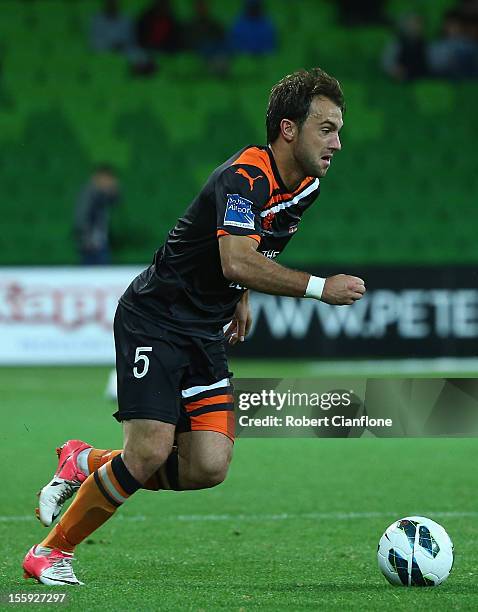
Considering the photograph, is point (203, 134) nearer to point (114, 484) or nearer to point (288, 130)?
point (288, 130)

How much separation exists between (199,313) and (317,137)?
2.65ft

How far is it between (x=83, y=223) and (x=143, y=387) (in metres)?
11.0

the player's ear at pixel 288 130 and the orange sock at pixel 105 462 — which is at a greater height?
the player's ear at pixel 288 130

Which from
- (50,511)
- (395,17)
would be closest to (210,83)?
(395,17)

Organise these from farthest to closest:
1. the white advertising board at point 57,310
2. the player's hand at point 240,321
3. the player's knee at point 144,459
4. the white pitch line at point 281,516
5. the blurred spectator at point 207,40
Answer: the blurred spectator at point 207,40
the white advertising board at point 57,310
the white pitch line at point 281,516
the player's hand at point 240,321
the player's knee at point 144,459

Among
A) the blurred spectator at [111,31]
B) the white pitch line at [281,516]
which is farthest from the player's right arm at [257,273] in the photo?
the blurred spectator at [111,31]

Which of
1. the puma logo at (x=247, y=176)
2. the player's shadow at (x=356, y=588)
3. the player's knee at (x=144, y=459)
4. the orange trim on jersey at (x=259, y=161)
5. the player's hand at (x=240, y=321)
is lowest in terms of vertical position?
the player's shadow at (x=356, y=588)

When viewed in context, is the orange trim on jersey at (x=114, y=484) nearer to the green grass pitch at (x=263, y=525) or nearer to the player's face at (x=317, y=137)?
the green grass pitch at (x=263, y=525)

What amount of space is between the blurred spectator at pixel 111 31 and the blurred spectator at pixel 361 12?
307 centimetres

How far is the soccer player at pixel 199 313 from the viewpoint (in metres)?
4.73

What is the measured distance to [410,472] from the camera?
320 inches

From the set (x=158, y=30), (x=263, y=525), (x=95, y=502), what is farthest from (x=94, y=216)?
(x=95, y=502)

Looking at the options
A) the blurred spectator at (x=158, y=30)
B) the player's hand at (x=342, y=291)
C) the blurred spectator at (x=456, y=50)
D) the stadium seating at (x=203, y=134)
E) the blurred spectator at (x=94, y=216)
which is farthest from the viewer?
the blurred spectator at (x=158, y=30)

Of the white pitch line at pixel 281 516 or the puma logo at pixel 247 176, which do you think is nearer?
the puma logo at pixel 247 176
